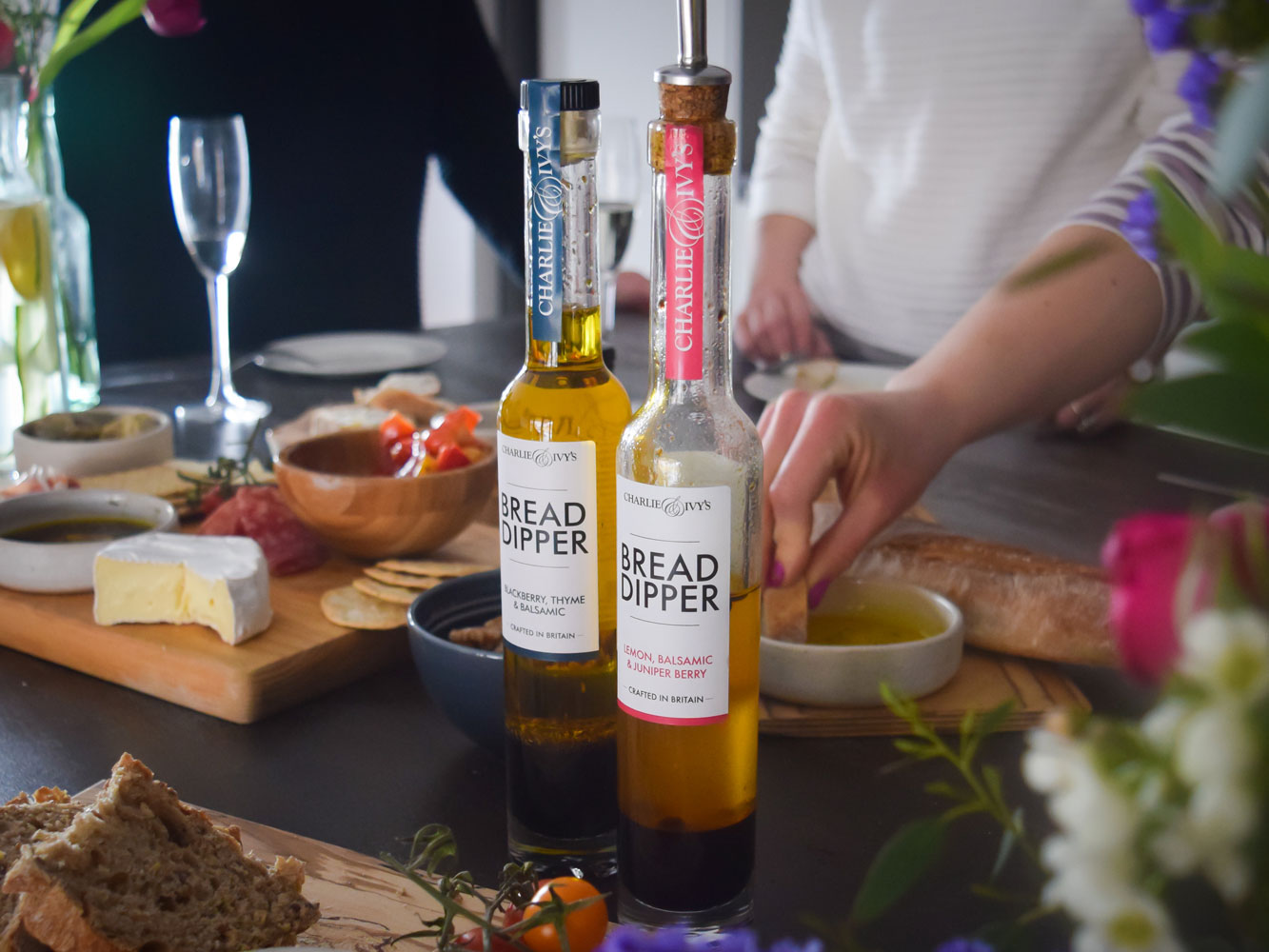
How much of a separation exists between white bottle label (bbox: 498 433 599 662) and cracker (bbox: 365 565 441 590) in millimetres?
437

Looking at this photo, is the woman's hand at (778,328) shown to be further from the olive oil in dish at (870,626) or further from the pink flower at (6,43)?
the pink flower at (6,43)

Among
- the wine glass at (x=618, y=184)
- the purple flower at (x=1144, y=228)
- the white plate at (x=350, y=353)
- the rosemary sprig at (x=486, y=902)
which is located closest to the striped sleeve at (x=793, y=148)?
the wine glass at (x=618, y=184)

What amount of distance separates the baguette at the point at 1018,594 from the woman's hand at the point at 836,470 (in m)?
0.05

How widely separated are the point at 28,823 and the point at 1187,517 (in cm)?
66

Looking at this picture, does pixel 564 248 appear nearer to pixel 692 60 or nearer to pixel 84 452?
pixel 692 60

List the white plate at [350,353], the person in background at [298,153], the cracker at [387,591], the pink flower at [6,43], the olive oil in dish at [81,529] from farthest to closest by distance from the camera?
the person in background at [298,153], the white plate at [350,353], the pink flower at [6,43], the olive oil in dish at [81,529], the cracker at [387,591]

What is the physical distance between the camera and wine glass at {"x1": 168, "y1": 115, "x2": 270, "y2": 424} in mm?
1579

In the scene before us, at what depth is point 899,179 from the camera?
228 centimetres

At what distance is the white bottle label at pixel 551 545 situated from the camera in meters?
0.63

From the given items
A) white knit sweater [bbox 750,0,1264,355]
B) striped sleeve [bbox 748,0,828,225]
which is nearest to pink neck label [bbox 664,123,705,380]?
white knit sweater [bbox 750,0,1264,355]

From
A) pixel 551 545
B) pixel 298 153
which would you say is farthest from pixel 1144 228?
pixel 298 153

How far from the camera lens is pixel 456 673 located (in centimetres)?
79

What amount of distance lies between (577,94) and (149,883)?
0.46 metres

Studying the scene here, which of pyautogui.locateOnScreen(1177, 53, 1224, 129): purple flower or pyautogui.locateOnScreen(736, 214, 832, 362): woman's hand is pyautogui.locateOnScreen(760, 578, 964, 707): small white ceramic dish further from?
pyautogui.locateOnScreen(736, 214, 832, 362): woman's hand
